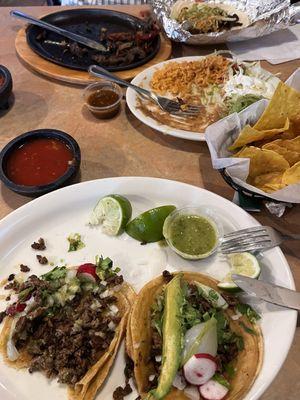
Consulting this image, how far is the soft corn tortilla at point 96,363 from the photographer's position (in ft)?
4.23

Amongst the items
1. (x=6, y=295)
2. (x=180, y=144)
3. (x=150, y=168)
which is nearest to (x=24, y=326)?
(x=6, y=295)

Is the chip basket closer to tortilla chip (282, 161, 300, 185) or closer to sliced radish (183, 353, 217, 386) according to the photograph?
tortilla chip (282, 161, 300, 185)

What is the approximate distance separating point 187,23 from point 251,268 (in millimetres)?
1978

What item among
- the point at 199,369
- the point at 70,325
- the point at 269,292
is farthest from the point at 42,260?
the point at 269,292

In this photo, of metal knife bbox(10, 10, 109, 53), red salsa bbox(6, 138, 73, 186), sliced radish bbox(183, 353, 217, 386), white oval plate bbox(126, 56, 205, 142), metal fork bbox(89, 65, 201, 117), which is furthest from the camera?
metal knife bbox(10, 10, 109, 53)

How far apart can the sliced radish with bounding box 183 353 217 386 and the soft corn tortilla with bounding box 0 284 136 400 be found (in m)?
0.28

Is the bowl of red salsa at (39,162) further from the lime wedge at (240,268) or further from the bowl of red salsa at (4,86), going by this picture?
the lime wedge at (240,268)

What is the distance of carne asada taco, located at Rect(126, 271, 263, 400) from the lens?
1231 mm

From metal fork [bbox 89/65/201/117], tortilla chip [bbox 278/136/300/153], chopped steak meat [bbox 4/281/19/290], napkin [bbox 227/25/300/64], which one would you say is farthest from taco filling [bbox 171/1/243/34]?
chopped steak meat [bbox 4/281/19/290]

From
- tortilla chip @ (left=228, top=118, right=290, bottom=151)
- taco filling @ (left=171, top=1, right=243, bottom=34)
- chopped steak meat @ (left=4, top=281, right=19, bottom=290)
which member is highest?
taco filling @ (left=171, top=1, right=243, bottom=34)

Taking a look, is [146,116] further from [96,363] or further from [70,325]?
[96,363]

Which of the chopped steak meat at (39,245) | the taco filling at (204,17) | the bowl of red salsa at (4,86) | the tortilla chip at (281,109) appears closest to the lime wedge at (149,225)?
the chopped steak meat at (39,245)

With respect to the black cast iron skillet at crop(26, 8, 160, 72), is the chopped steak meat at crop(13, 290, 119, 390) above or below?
below

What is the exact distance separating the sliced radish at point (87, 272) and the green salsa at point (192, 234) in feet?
1.16
